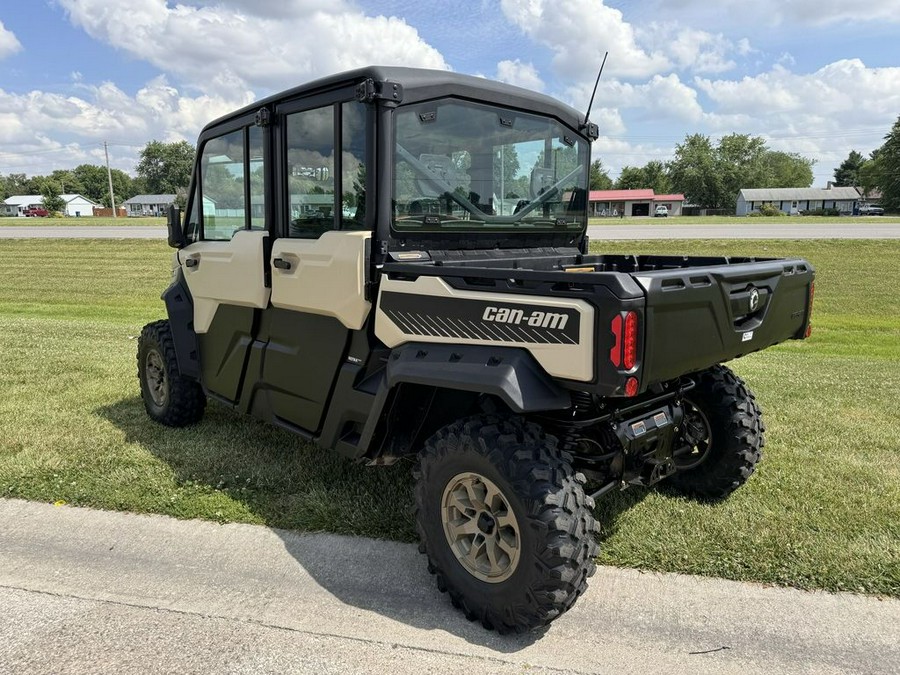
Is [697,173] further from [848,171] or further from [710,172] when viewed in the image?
[848,171]

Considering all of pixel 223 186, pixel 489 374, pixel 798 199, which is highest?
pixel 798 199

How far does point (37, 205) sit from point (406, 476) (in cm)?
12147

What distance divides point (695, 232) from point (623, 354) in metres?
25.7

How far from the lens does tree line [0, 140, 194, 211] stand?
111 metres

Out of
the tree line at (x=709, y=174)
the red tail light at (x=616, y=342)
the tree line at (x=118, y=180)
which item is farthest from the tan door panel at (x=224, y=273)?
the tree line at (x=118, y=180)

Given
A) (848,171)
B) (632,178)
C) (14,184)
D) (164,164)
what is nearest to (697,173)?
(632,178)

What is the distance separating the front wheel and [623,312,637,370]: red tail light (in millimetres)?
543

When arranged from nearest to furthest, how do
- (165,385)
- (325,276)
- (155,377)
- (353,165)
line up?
(353,165), (325,276), (165,385), (155,377)

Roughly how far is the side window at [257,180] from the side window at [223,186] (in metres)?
0.11

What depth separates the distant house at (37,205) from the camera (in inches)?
4316

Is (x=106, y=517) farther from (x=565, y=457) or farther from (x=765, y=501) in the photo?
(x=765, y=501)

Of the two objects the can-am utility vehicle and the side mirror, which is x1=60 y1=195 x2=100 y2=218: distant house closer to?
the side mirror

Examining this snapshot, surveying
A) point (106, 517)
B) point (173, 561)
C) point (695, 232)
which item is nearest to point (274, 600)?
point (173, 561)

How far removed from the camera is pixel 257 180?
4.23 metres
